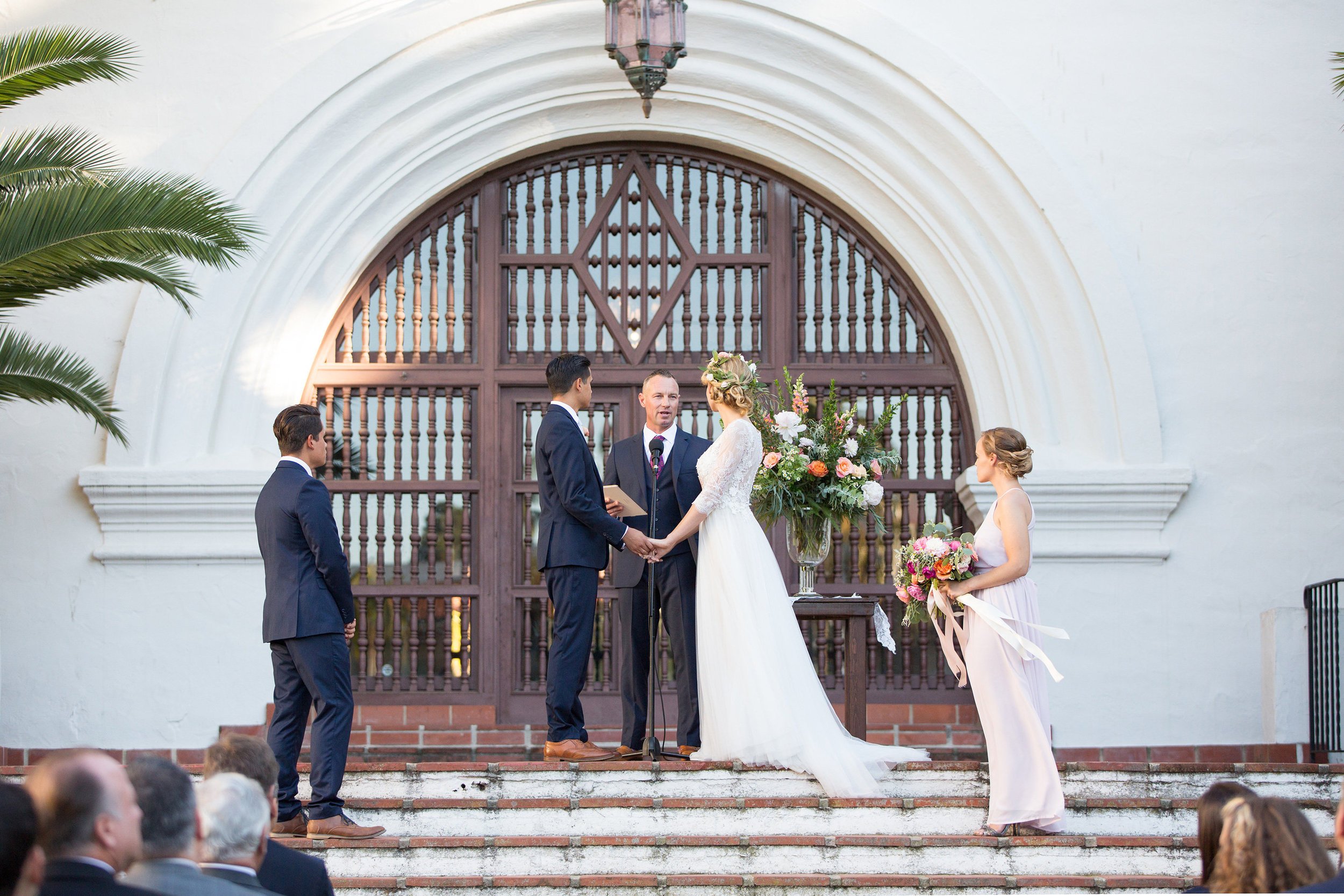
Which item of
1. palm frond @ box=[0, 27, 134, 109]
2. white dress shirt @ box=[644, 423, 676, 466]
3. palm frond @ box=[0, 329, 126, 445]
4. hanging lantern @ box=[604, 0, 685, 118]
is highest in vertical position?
hanging lantern @ box=[604, 0, 685, 118]

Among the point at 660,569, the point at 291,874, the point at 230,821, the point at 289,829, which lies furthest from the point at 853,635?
the point at 230,821

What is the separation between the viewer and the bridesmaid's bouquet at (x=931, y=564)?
6141 millimetres

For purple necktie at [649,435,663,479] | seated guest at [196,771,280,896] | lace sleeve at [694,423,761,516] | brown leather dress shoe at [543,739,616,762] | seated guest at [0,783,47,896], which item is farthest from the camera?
purple necktie at [649,435,663,479]

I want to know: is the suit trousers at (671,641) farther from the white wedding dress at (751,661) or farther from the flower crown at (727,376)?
the flower crown at (727,376)

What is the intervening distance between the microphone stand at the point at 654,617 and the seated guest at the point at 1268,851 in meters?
3.64

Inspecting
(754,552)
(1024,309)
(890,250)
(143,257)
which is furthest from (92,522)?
(1024,309)

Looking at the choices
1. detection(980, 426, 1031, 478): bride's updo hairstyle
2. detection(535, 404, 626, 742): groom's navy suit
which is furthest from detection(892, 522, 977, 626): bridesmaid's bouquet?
detection(535, 404, 626, 742): groom's navy suit

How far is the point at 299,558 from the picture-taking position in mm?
5797

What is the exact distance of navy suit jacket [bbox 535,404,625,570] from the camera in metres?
6.61

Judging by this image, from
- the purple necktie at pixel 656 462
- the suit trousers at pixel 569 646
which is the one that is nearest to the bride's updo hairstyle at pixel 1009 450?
the purple necktie at pixel 656 462

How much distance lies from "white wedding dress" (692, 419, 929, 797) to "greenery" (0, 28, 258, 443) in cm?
296

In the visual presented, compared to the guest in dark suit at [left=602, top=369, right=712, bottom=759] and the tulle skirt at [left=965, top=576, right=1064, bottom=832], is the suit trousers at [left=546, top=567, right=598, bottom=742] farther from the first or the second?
the tulle skirt at [left=965, top=576, right=1064, bottom=832]

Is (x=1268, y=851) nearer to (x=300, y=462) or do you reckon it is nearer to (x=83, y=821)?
(x=83, y=821)

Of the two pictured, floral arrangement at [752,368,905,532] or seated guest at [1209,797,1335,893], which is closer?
seated guest at [1209,797,1335,893]
